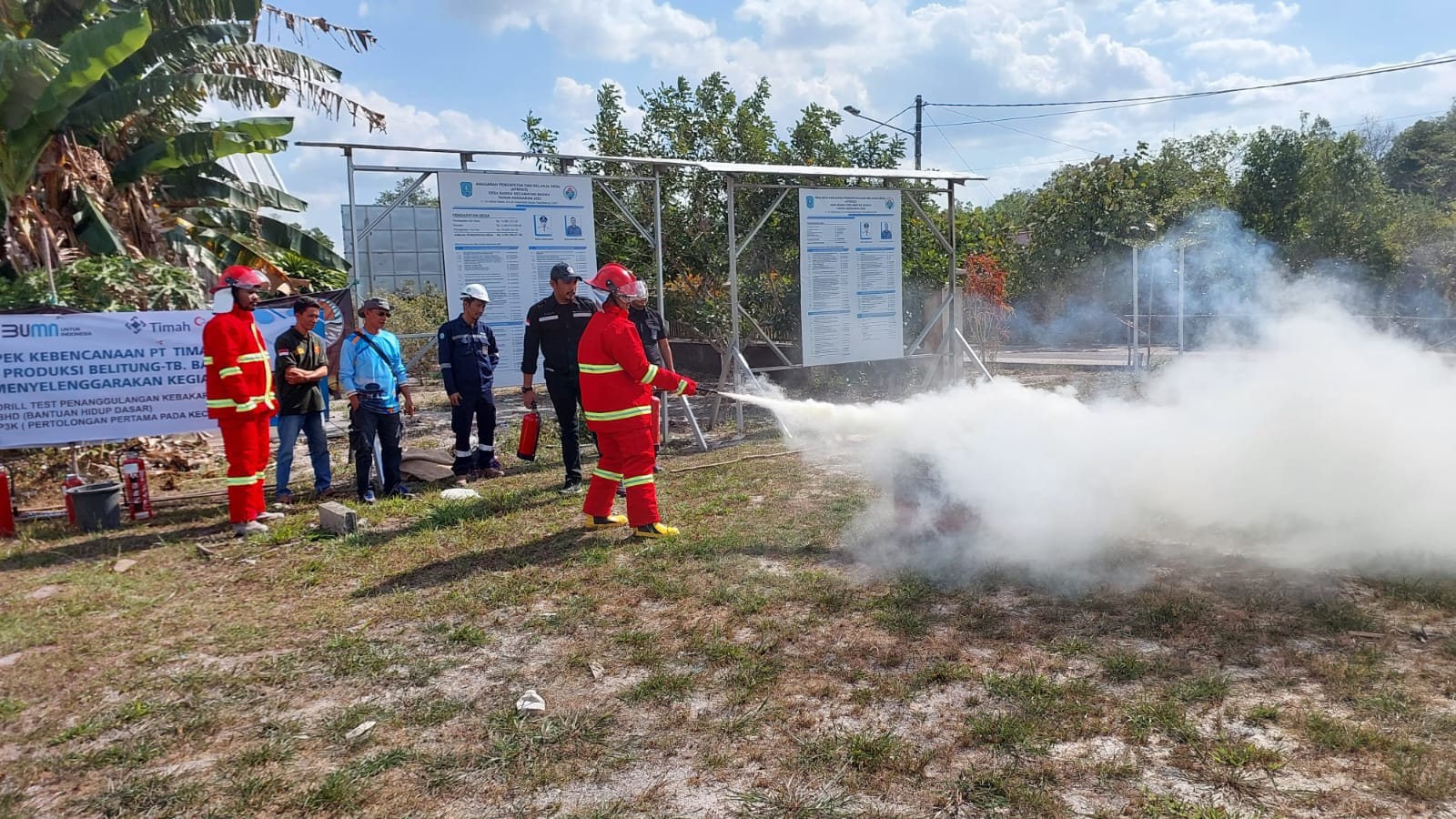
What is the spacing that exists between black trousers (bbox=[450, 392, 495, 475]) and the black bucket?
2.96 m

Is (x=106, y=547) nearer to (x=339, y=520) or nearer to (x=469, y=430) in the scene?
(x=339, y=520)

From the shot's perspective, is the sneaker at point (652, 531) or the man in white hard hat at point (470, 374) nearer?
the sneaker at point (652, 531)

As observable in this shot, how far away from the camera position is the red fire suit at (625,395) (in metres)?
6.67

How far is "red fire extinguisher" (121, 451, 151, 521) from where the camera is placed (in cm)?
773

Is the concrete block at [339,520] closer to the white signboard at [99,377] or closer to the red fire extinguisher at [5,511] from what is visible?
the white signboard at [99,377]

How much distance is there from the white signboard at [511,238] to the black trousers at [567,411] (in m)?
1.27

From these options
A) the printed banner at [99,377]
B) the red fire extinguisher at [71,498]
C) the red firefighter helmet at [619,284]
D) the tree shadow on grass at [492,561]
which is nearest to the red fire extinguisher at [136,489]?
the red fire extinguisher at [71,498]

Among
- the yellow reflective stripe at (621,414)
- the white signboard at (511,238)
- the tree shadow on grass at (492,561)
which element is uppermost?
the white signboard at (511,238)

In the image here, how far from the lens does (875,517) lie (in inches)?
272

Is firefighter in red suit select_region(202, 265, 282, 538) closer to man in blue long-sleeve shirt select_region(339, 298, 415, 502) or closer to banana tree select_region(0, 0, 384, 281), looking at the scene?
man in blue long-sleeve shirt select_region(339, 298, 415, 502)

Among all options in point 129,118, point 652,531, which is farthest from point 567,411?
point 129,118

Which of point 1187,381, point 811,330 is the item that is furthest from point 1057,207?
point 1187,381

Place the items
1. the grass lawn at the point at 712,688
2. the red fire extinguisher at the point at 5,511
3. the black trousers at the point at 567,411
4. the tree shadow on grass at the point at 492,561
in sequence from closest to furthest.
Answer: the grass lawn at the point at 712,688
the tree shadow on grass at the point at 492,561
the red fire extinguisher at the point at 5,511
the black trousers at the point at 567,411

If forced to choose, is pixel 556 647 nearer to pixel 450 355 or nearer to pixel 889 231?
pixel 450 355
